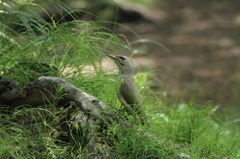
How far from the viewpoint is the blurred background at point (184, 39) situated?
304 inches

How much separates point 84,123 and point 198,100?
3872mm

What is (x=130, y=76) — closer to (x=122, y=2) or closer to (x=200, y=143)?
(x=200, y=143)

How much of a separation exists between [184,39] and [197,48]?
0.61 metres

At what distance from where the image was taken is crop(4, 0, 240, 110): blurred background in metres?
7.73

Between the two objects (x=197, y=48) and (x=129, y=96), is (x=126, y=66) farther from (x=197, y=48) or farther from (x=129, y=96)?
(x=197, y=48)

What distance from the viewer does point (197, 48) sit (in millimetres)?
9461

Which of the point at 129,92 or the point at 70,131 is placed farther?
the point at 129,92

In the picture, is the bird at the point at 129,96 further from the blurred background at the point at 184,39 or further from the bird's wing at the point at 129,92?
the blurred background at the point at 184,39

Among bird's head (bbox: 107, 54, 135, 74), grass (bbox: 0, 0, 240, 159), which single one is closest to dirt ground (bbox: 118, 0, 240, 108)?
grass (bbox: 0, 0, 240, 159)

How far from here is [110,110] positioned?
337 centimetres

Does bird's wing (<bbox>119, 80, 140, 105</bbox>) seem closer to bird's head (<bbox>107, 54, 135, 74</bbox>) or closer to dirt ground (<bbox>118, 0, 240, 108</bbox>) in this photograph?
bird's head (<bbox>107, 54, 135, 74</bbox>)

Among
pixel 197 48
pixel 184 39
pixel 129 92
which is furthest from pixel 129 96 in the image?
pixel 184 39

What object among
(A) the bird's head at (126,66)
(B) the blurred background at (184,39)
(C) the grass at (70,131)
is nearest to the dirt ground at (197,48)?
(B) the blurred background at (184,39)

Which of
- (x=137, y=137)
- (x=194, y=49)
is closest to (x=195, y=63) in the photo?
(x=194, y=49)
